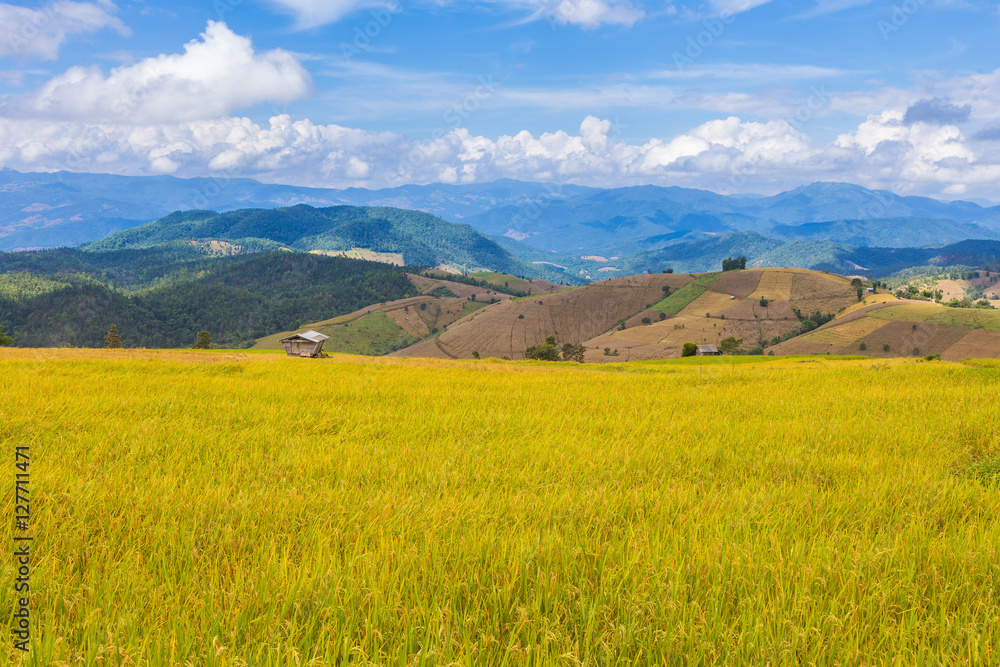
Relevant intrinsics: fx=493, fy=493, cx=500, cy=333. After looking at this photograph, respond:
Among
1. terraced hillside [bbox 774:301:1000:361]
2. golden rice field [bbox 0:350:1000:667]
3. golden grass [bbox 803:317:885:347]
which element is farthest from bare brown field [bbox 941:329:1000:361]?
golden rice field [bbox 0:350:1000:667]

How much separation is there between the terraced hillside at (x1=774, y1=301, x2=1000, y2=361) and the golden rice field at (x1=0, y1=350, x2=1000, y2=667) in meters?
191

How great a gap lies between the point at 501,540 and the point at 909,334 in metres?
216

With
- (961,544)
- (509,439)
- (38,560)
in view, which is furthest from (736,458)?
(38,560)

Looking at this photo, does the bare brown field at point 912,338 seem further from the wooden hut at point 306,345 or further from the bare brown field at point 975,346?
the wooden hut at point 306,345

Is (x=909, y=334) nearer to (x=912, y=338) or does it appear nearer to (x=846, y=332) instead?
(x=912, y=338)

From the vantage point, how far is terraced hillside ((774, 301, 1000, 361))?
153125mm

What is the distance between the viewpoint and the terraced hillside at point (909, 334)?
153125 millimetres

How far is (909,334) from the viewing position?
16862cm

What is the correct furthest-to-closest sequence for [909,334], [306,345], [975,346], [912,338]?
[909,334], [912,338], [975,346], [306,345]

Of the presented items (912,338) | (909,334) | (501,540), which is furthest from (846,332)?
(501,540)

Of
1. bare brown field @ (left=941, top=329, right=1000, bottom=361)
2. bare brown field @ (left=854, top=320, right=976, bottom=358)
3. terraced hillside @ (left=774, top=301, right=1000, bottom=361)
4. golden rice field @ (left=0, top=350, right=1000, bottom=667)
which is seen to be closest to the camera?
golden rice field @ (left=0, top=350, right=1000, bottom=667)

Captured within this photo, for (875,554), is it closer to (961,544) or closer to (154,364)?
(961,544)

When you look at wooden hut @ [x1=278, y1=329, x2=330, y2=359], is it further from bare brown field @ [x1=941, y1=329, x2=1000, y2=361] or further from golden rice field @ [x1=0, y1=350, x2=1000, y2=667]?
bare brown field @ [x1=941, y1=329, x2=1000, y2=361]

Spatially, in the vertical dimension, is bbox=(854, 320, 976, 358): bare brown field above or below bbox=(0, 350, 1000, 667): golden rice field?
above
